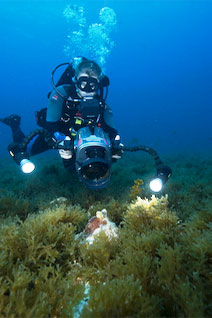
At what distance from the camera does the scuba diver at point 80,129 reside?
4051 millimetres

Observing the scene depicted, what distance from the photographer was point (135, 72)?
131375 millimetres

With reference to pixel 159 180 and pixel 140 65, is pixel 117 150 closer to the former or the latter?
pixel 159 180

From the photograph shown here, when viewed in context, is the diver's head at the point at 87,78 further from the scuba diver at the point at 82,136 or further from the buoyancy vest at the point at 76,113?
the buoyancy vest at the point at 76,113

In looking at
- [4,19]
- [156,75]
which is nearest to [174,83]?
[156,75]

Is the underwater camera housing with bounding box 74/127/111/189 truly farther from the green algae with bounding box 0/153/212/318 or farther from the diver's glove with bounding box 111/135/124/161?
the green algae with bounding box 0/153/212/318

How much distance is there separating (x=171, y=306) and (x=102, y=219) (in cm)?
164

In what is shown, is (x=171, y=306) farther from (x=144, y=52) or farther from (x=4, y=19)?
(x=144, y=52)

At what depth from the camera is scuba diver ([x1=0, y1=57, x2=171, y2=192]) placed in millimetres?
3988

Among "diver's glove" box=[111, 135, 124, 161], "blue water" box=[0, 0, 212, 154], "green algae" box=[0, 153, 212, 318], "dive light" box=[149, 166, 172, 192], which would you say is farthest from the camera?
"blue water" box=[0, 0, 212, 154]

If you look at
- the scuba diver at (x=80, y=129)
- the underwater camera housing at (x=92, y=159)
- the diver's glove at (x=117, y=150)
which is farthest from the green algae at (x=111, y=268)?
the diver's glove at (x=117, y=150)

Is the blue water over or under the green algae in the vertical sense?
over

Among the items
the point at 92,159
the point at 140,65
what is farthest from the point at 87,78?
the point at 140,65

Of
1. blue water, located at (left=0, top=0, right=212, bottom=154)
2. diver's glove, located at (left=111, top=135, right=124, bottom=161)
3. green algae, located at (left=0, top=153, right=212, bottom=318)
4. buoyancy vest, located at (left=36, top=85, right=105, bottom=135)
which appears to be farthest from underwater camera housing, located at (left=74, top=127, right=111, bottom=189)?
blue water, located at (left=0, top=0, right=212, bottom=154)

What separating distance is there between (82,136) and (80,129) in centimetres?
39
